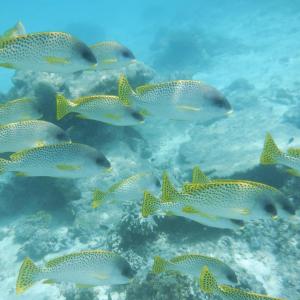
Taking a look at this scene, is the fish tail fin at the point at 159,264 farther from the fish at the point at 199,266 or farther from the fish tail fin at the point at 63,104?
the fish tail fin at the point at 63,104

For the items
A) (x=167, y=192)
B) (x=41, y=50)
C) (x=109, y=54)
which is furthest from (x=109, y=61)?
(x=167, y=192)

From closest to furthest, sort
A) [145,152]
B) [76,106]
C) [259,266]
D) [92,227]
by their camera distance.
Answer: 1. [76,106]
2. [259,266]
3. [92,227]
4. [145,152]

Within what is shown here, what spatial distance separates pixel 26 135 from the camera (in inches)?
185

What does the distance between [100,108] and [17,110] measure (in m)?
1.51

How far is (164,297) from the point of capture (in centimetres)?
521

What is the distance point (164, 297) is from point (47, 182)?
605cm

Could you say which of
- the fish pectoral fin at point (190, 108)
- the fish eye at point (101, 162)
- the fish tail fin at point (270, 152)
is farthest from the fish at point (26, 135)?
the fish tail fin at point (270, 152)

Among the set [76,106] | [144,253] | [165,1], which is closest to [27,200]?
[144,253]

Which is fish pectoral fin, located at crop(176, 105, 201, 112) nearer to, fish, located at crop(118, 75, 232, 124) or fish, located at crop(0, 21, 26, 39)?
fish, located at crop(118, 75, 232, 124)

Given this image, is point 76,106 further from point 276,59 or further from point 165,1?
point 165,1

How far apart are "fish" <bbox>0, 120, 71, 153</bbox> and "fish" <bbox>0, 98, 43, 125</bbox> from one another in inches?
31.2

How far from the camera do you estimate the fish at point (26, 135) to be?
15.2 ft

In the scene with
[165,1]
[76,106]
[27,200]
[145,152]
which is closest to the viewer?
[76,106]

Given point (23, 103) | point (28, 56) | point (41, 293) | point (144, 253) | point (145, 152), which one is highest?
point (28, 56)
